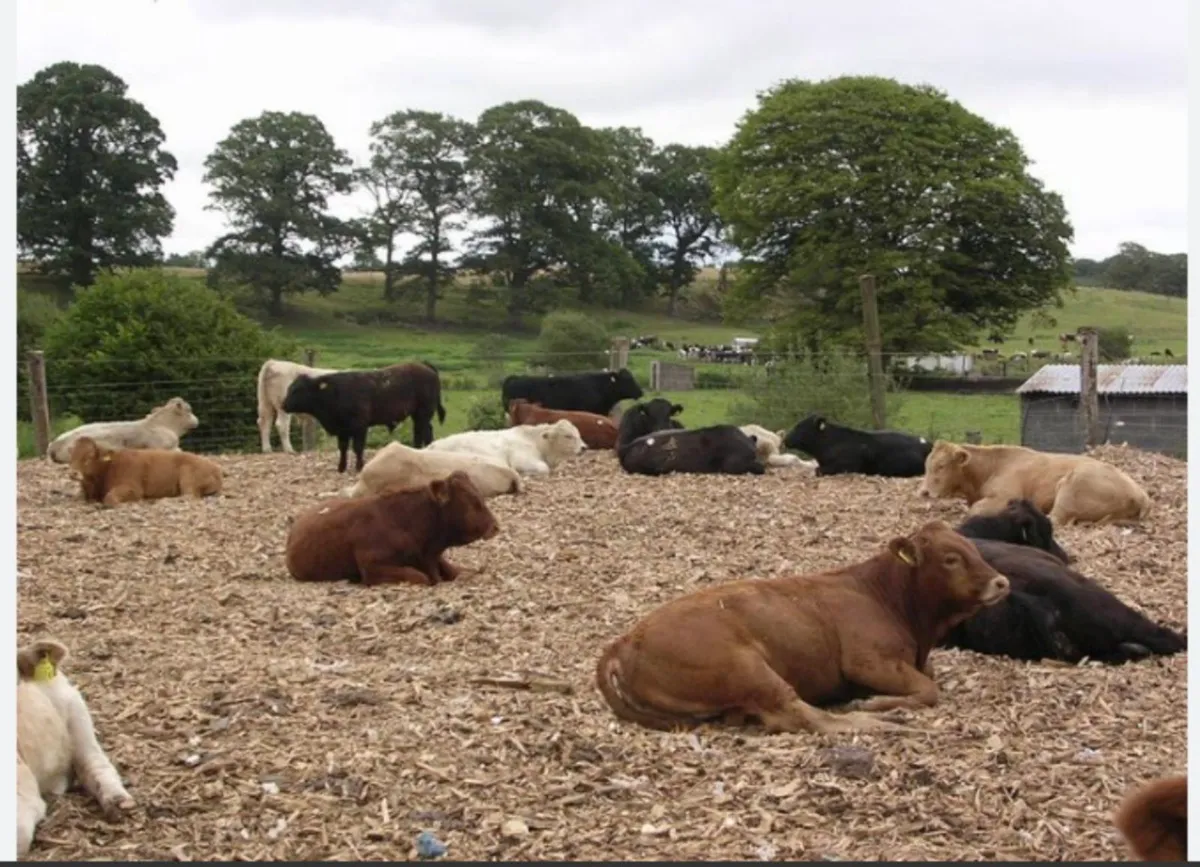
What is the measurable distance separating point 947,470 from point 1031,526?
4.29 meters

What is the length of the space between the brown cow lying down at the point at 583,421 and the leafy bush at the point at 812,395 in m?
3.64

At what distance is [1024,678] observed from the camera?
259 inches

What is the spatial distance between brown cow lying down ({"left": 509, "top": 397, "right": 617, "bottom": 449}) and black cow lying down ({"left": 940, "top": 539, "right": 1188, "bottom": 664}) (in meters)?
11.0

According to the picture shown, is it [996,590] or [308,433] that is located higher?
[996,590]

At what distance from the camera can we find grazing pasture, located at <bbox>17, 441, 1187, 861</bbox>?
4547 mm

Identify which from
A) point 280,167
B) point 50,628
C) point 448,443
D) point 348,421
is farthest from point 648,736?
point 280,167

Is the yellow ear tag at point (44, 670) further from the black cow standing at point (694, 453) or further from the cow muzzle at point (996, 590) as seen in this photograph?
the black cow standing at point (694, 453)

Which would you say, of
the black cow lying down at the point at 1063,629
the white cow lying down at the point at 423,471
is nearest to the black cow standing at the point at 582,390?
the white cow lying down at the point at 423,471

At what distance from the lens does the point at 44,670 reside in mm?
5105

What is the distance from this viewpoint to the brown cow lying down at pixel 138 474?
13.8m

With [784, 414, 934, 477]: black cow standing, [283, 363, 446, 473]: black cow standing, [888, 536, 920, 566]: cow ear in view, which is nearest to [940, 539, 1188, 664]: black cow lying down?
[888, 536, 920, 566]: cow ear

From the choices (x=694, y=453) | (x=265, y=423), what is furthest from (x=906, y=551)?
(x=265, y=423)

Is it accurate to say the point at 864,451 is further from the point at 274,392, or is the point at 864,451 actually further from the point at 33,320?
the point at 33,320

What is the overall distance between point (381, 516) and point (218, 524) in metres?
2.97
